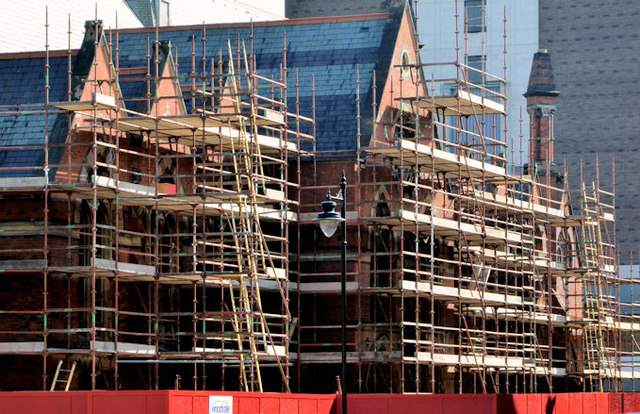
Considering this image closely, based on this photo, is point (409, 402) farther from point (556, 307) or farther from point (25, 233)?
point (556, 307)

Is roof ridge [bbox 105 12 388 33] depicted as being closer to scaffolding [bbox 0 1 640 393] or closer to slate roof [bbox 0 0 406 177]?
slate roof [bbox 0 0 406 177]

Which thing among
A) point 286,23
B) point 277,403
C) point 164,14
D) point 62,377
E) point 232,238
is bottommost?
point 277,403

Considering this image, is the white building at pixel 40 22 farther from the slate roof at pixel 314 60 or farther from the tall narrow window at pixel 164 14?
the tall narrow window at pixel 164 14

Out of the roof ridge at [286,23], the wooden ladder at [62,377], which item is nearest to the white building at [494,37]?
the roof ridge at [286,23]

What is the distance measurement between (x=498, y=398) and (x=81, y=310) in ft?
34.4

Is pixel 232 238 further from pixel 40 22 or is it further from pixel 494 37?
pixel 494 37

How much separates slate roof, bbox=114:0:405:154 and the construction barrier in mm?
10547

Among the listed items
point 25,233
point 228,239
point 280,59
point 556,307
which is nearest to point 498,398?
point 228,239

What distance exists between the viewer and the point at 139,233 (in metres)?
37.8

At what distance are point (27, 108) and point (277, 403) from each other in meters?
12.2

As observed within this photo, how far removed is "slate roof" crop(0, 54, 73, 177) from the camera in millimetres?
38500

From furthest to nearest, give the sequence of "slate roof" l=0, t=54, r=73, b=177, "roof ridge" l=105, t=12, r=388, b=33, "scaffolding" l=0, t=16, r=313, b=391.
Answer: "roof ridge" l=105, t=12, r=388, b=33
"slate roof" l=0, t=54, r=73, b=177
"scaffolding" l=0, t=16, r=313, b=391

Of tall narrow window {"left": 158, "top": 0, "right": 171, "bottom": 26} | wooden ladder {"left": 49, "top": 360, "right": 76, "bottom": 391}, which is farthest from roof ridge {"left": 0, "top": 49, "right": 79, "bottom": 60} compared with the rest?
tall narrow window {"left": 158, "top": 0, "right": 171, "bottom": 26}

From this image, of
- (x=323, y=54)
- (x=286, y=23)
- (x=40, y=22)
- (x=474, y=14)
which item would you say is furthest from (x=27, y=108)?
(x=474, y=14)
